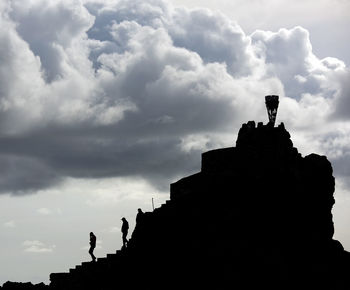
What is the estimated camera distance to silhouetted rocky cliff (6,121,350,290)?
3841 cm

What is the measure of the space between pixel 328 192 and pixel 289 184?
13.9 feet

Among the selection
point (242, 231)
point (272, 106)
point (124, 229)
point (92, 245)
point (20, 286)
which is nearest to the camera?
point (92, 245)

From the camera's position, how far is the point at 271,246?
1642 inches

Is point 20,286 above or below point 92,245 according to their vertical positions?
below

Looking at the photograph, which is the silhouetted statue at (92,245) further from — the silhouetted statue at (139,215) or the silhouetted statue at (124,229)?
the silhouetted statue at (139,215)

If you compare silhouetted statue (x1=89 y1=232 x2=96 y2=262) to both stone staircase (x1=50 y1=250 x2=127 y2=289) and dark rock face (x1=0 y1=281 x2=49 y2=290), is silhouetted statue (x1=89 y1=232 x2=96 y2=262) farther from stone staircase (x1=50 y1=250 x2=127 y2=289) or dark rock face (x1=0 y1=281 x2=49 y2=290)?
dark rock face (x1=0 y1=281 x2=49 y2=290)

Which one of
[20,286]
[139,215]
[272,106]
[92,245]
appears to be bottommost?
[20,286]

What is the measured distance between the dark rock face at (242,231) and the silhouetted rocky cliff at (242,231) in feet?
0.20

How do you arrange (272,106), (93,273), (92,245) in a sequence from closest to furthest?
1. (93,273)
2. (92,245)
3. (272,106)

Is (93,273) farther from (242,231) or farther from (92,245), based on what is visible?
(242,231)

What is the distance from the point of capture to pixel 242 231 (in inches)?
1635

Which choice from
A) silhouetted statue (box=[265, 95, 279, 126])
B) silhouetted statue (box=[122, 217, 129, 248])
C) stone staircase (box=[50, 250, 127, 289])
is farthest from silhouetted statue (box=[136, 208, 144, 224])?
silhouetted statue (box=[265, 95, 279, 126])

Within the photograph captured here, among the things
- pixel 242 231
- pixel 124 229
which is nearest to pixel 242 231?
pixel 242 231

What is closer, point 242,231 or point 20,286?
point 20,286
